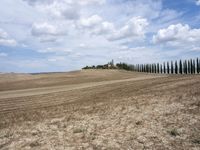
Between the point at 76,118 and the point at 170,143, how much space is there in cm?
464

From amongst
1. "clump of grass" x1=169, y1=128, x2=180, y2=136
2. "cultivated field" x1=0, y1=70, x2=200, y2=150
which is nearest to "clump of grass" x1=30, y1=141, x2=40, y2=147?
"cultivated field" x1=0, y1=70, x2=200, y2=150

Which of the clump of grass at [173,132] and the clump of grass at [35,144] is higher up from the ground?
the clump of grass at [173,132]

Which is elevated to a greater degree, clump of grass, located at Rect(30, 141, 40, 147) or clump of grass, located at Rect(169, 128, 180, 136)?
clump of grass, located at Rect(169, 128, 180, 136)

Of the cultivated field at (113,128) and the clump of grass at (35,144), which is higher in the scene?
the cultivated field at (113,128)

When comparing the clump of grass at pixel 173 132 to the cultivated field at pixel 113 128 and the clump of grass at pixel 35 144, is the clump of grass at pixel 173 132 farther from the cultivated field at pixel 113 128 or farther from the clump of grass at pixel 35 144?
the clump of grass at pixel 35 144

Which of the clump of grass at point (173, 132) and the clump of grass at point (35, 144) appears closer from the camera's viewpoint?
the clump of grass at point (173, 132)

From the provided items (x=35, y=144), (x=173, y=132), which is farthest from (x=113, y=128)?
(x=35, y=144)

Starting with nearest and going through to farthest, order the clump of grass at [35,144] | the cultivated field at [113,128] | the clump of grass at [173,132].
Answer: the cultivated field at [113,128]
the clump of grass at [173,132]
the clump of grass at [35,144]

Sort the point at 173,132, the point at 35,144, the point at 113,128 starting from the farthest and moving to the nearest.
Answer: the point at 113,128
the point at 35,144
the point at 173,132

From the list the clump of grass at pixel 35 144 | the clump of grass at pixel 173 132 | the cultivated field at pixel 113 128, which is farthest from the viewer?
→ the clump of grass at pixel 35 144

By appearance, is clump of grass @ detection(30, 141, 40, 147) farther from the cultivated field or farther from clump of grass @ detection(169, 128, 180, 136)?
clump of grass @ detection(169, 128, 180, 136)

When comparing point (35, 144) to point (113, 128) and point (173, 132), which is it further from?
point (173, 132)

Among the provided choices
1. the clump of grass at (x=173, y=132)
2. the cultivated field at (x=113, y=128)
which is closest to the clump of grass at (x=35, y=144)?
the cultivated field at (x=113, y=128)

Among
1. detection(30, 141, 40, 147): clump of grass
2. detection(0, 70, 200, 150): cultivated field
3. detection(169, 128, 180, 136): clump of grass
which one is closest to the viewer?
detection(0, 70, 200, 150): cultivated field
